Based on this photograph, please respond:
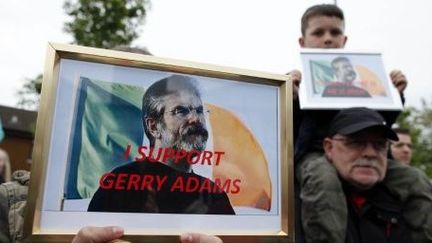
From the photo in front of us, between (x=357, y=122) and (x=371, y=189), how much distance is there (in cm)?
33

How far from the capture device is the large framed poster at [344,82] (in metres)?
2.13

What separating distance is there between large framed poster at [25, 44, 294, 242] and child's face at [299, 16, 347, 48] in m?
1.33

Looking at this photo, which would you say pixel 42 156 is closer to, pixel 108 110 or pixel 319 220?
pixel 108 110

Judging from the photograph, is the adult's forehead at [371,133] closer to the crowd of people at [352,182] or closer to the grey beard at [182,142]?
the crowd of people at [352,182]

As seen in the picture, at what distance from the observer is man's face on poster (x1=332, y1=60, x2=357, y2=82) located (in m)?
2.24

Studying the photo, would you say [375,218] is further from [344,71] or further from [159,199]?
[159,199]

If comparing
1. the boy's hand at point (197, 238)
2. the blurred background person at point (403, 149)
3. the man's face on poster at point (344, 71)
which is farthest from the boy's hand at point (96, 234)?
the blurred background person at point (403, 149)

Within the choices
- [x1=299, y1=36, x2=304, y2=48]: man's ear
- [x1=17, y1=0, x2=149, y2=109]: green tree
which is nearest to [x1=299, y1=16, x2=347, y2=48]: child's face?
[x1=299, y1=36, x2=304, y2=48]: man's ear

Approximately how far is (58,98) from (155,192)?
1.17 ft

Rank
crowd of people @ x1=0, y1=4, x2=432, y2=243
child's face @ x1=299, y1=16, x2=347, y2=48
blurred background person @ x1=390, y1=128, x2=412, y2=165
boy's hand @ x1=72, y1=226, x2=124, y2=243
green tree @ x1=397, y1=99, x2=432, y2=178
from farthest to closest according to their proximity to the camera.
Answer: green tree @ x1=397, y1=99, x2=432, y2=178 → blurred background person @ x1=390, y1=128, x2=412, y2=165 → child's face @ x1=299, y1=16, x2=347, y2=48 → crowd of people @ x1=0, y1=4, x2=432, y2=243 → boy's hand @ x1=72, y1=226, x2=124, y2=243

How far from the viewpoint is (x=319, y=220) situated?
5.92 feet

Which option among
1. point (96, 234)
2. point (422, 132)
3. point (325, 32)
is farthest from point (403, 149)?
point (422, 132)

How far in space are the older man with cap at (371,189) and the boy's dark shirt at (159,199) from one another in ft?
2.99

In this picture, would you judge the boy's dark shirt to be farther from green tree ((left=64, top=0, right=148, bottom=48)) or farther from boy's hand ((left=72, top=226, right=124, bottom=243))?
green tree ((left=64, top=0, right=148, bottom=48))
